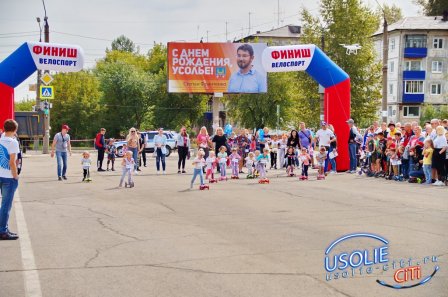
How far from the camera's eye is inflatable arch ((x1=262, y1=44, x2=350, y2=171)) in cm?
2470

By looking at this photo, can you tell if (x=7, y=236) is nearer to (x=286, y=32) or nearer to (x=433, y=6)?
(x=433, y=6)

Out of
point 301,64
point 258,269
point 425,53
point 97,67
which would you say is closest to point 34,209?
point 258,269

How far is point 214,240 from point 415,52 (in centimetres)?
8043

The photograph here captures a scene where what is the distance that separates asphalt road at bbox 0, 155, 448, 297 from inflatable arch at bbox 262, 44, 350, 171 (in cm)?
642

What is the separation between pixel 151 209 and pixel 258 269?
21.2 feet

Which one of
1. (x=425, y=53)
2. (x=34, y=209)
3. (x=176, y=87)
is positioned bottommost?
(x=34, y=209)

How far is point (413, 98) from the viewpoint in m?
85.4

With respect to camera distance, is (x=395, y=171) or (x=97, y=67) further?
(x=97, y=67)

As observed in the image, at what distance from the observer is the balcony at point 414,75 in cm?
8562

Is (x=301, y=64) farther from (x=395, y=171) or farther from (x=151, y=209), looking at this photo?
(x=151, y=209)

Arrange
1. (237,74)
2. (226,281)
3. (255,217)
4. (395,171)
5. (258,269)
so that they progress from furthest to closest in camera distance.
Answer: (237,74) < (395,171) < (255,217) < (258,269) < (226,281)

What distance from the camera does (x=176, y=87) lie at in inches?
1761

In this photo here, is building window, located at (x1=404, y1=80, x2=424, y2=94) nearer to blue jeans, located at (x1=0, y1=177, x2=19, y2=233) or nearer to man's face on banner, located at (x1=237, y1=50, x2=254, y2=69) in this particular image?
man's face on banner, located at (x1=237, y1=50, x2=254, y2=69)

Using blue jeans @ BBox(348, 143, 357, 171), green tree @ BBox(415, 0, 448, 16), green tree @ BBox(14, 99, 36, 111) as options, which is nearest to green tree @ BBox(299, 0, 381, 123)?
blue jeans @ BBox(348, 143, 357, 171)
